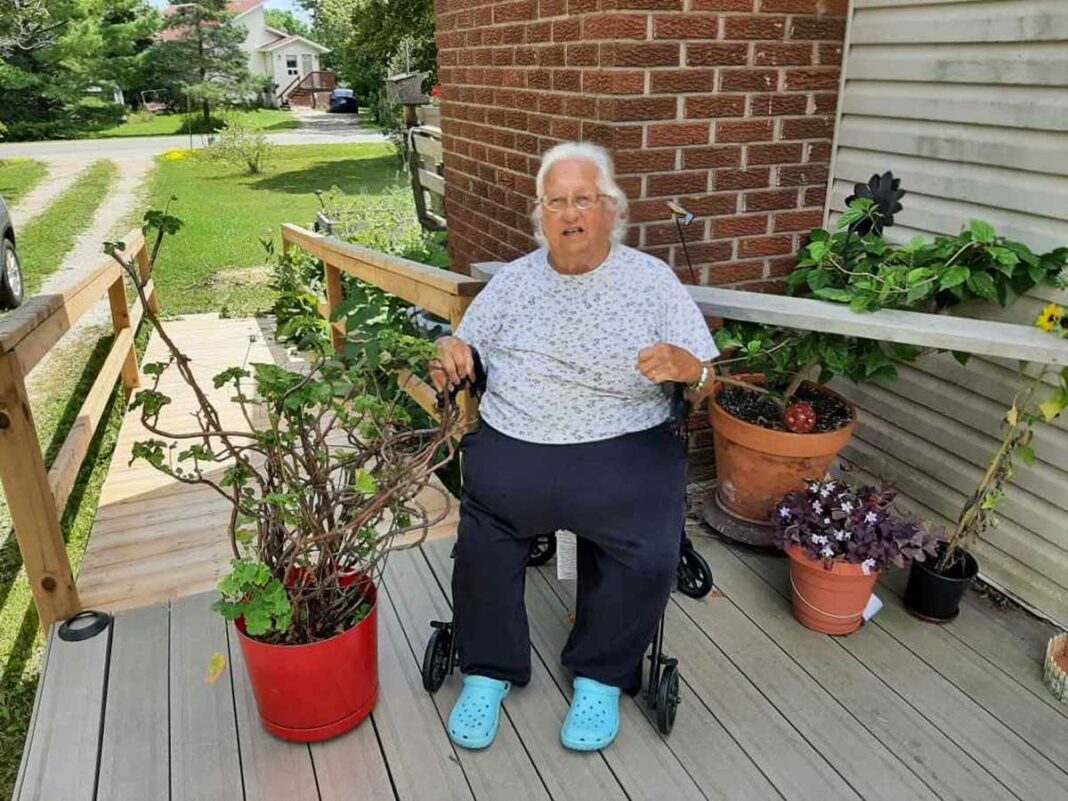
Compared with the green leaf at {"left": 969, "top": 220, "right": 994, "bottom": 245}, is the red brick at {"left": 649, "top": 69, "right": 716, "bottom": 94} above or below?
above

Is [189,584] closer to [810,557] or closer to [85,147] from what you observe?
[810,557]

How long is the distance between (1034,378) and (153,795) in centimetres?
215

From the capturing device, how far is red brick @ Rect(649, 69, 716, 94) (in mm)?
2125

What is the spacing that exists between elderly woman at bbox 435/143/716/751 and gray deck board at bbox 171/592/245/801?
465mm

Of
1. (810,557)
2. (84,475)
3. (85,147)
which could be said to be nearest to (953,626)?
(810,557)

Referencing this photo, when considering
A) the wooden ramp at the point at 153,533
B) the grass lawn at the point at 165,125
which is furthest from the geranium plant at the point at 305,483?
the grass lawn at the point at 165,125

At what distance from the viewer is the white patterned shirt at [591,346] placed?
1743 mm

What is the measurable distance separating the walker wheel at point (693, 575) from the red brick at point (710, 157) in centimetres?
105

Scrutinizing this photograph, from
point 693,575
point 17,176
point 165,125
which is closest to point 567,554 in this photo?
point 693,575

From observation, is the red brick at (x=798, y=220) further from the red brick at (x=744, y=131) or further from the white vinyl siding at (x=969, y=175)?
the red brick at (x=744, y=131)

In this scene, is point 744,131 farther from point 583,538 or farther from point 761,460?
point 583,538

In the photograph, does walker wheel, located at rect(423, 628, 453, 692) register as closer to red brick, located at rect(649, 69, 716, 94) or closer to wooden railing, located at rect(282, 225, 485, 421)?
wooden railing, located at rect(282, 225, 485, 421)

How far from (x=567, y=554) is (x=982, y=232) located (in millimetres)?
1243

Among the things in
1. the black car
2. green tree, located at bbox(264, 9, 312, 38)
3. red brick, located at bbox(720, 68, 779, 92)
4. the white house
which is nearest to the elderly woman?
red brick, located at bbox(720, 68, 779, 92)
